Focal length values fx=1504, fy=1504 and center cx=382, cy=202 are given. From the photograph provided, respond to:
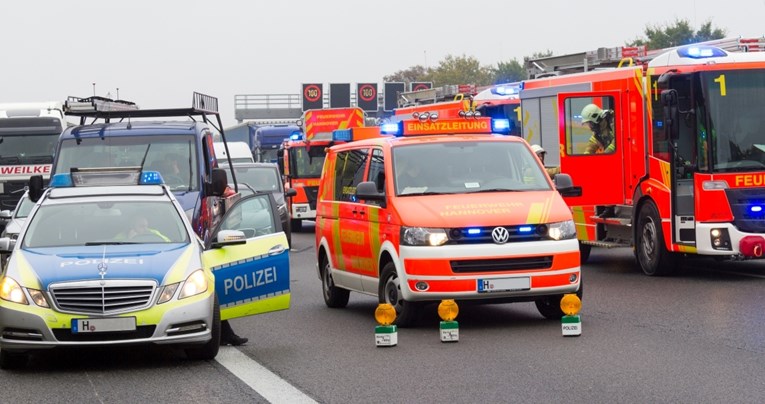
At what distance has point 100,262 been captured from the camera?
463 inches

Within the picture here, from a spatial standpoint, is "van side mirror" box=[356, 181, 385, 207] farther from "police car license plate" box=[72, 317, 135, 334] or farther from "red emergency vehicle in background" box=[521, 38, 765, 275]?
"red emergency vehicle in background" box=[521, 38, 765, 275]

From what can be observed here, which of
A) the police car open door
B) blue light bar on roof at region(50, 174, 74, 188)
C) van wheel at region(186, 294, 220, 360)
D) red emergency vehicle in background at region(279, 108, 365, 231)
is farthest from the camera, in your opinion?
red emergency vehicle in background at region(279, 108, 365, 231)

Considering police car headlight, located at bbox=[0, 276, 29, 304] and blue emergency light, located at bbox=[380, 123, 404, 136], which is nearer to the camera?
police car headlight, located at bbox=[0, 276, 29, 304]

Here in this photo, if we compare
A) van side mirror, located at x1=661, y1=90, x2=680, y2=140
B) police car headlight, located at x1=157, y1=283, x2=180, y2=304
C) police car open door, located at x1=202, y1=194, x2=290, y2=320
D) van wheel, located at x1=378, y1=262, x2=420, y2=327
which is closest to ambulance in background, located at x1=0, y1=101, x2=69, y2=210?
van side mirror, located at x1=661, y1=90, x2=680, y2=140

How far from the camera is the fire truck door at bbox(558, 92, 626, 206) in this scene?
69.7 ft

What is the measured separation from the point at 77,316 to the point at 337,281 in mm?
5393

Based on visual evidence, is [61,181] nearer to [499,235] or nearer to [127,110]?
[499,235]

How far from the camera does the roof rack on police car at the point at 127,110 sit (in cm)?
1861

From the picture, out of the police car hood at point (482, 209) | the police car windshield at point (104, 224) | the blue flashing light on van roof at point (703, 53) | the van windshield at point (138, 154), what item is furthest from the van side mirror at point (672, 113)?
the police car windshield at point (104, 224)

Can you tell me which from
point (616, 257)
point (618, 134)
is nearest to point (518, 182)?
point (618, 134)

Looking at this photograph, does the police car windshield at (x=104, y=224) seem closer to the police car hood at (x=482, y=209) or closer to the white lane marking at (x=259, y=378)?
the white lane marking at (x=259, y=378)

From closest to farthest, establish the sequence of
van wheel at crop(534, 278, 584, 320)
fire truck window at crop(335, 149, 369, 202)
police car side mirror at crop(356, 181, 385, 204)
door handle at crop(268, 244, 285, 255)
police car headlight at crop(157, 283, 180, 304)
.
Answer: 1. police car headlight at crop(157, 283, 180, 304)
2. door handle at crop(268, 244, 285, 255)
3. van wheel at crop(534, 278, 584, 320)
4. police car side mirror at crop(356, 181, 385, 204)
5. fire truck window at crop(335, 149, 369, 202)

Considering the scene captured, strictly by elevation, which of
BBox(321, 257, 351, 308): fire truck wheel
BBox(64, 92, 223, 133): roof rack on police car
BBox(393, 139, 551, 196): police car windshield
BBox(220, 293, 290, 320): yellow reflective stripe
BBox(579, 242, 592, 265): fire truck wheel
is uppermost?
BBox(64, 92, 223, 133): roof rack on police car

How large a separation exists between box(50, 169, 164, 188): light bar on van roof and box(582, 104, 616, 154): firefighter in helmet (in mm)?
8813
